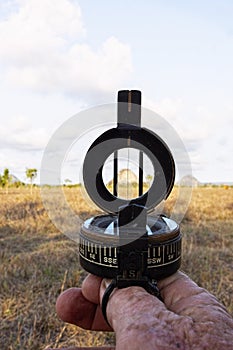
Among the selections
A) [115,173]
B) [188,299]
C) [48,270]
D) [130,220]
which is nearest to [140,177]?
[115,173]

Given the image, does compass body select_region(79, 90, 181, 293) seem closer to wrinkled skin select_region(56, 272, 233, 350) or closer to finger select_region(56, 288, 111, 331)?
wrinkled skin select_region(56, 272, 233, 350)

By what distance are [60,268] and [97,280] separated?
2489 mm

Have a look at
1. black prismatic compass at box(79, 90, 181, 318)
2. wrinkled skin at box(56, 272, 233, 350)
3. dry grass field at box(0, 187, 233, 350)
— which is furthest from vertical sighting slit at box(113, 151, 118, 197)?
wrinkled skin at box(56, 272, 233, 350)

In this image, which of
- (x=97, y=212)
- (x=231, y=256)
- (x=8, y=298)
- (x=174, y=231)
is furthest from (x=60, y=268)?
(x=174, y=231)

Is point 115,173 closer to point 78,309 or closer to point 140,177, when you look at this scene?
point 140,177

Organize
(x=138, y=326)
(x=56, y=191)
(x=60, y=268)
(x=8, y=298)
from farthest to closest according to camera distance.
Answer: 1. (x=60, y=268)
2. (x=8, y=298)
3. (x=56, y=191)
4. (x=138, y=326)

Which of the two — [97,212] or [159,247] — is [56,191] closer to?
[97,212]

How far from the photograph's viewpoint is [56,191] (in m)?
1.04

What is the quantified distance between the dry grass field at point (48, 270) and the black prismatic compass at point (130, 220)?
4.6 inches

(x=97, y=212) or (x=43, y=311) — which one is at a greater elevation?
(x=97, y=212)

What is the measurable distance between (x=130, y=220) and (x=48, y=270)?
2682mm

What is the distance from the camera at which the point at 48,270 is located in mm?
3355

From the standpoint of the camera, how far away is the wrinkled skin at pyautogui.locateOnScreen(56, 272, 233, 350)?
72 centimetres

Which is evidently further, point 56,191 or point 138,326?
point 56,191
